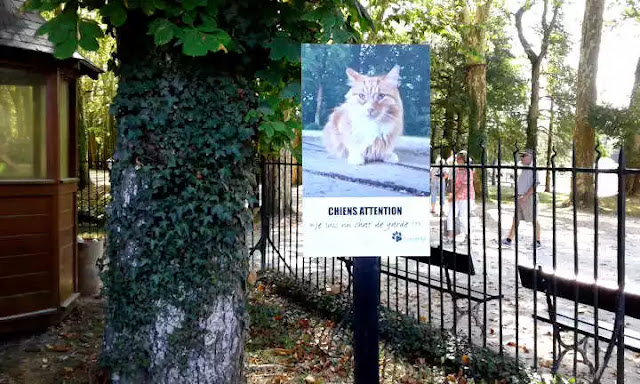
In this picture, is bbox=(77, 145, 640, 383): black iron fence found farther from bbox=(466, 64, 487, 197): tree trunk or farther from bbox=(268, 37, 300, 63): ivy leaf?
bbox=(466, 64, 487, 197): tree trunk

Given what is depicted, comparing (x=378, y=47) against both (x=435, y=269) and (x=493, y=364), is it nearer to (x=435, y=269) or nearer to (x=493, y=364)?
(x=493, y=364)

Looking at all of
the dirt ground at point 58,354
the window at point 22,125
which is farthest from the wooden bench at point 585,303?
the window at point 22,125

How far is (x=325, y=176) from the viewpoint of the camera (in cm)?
268

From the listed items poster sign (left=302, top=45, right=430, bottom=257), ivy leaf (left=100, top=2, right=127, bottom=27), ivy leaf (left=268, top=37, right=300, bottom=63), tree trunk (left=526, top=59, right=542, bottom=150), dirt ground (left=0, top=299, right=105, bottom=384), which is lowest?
dirt ground (left=0, top=299, right=105, bottom=384)

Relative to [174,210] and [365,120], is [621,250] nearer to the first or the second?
[365,120]

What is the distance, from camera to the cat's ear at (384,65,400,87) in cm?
268

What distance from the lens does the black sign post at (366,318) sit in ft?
9.12

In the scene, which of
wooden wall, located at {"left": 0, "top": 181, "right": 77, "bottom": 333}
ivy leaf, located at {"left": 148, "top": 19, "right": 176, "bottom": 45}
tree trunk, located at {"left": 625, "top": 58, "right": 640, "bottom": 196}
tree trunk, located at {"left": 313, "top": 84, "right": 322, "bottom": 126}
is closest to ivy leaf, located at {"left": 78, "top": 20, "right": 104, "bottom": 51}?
ivy leaf, located at {"left": 148, "top": 19, "right": 176, "bottom": 45}

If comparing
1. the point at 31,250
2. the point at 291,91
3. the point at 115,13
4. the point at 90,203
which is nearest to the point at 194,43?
the point at 115,13

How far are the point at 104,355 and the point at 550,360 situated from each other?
3.84m

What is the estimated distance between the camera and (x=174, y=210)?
3.34 m

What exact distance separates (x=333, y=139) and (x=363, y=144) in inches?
6.2

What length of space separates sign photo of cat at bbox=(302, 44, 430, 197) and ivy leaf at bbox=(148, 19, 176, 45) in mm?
730

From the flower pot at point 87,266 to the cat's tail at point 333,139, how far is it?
502cm
